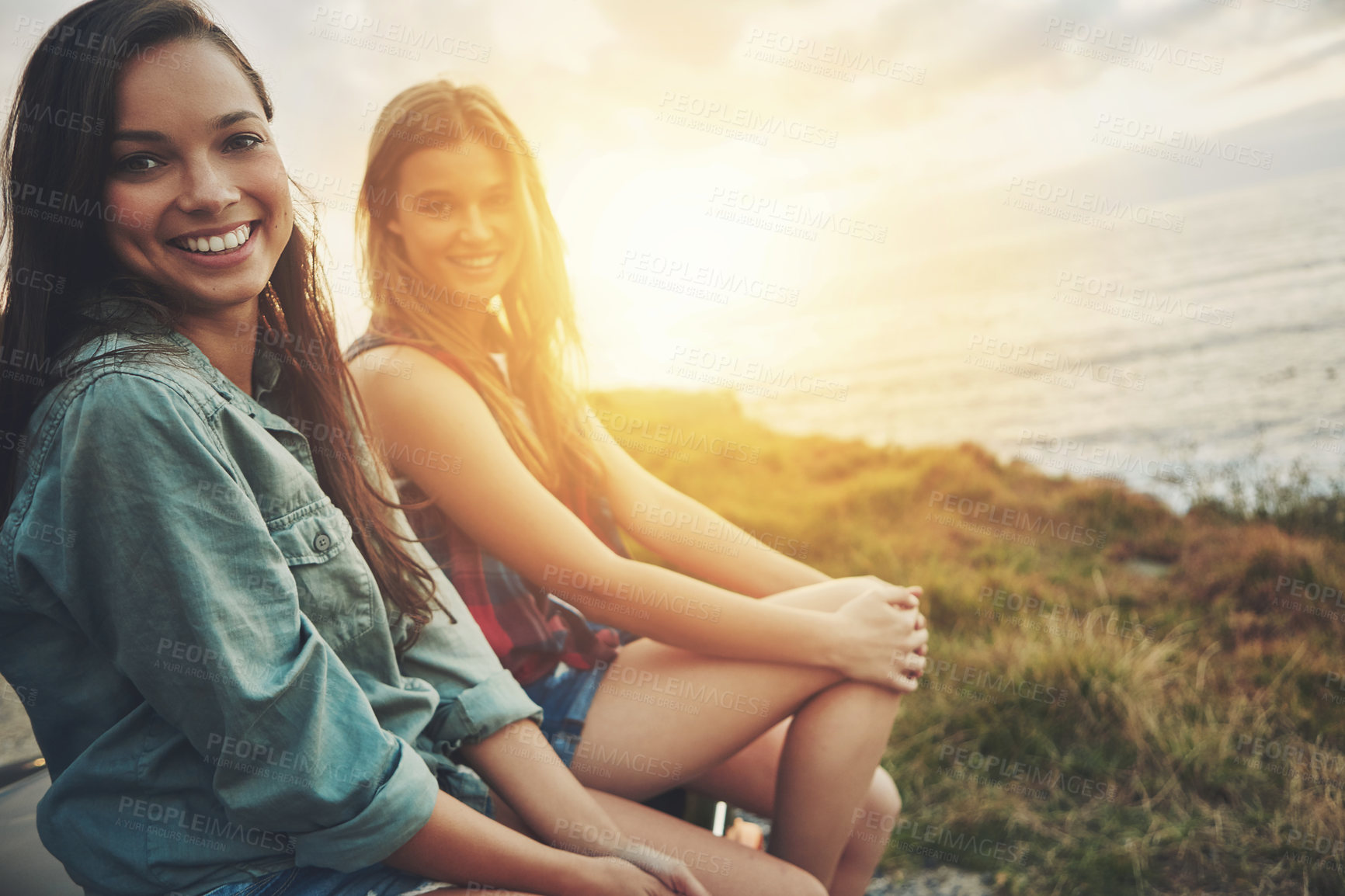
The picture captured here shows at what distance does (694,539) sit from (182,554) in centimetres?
105

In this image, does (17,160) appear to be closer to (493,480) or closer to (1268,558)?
(493,480)

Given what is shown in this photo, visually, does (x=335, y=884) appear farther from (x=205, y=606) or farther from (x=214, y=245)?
(x=214, y=245)

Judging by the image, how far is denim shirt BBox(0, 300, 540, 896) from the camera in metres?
0.83

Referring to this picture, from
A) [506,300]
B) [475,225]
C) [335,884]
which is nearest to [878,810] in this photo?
[335,884]

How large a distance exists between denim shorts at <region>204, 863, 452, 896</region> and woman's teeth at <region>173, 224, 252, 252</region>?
2.55ft

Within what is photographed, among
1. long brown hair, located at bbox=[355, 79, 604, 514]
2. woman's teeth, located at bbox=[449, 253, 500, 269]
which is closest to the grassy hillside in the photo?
long brown hair, located at bbox=[355, 79, 604, 514]

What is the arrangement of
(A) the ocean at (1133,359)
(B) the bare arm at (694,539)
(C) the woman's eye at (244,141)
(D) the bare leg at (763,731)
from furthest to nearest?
1. (A) the ocean at (1133,359)
2. (B) the bare arm at (694,539)
3. (D) the bare leg at (763,731)
4. (C) the woman's eye at (244,141)

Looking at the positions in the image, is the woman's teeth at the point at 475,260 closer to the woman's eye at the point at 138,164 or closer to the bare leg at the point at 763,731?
the woman's eye at the point at 138,164

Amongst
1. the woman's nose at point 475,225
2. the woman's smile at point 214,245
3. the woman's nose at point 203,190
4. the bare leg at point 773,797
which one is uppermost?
the woman's nose at point 475,225

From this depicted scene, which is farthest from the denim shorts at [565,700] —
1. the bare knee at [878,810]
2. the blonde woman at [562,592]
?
the bare knee at [878,810]

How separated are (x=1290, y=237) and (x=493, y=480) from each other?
15.8 meters

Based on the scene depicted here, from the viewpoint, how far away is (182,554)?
2.72 ft

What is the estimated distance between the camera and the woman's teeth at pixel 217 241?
3.38 feet

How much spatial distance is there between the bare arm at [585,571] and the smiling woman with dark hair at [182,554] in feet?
1.04
